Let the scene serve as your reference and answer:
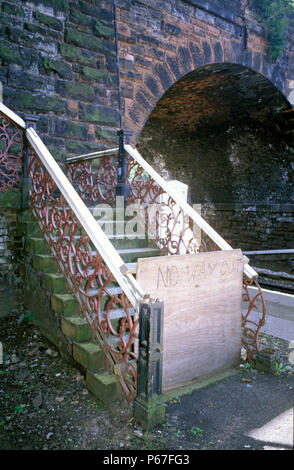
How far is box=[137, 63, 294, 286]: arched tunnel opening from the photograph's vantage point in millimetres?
8719

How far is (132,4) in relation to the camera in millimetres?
6051

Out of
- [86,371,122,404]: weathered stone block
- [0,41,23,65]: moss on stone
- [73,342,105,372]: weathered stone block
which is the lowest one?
[86,371,122,404]: weathered stone block

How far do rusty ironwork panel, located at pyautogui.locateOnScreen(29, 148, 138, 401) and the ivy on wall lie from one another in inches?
269

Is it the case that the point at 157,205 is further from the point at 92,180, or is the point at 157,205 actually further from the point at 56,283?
the point at 56,283

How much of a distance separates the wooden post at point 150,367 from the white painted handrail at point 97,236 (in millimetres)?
142


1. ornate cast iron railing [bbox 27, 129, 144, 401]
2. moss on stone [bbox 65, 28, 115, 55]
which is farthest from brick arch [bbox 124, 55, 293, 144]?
ornate cast iron railing [bbox 27, 129, 144, 401]

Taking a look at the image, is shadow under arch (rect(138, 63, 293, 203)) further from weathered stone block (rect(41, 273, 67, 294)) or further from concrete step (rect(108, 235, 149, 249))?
weathered stone block (rect(41, 273, 67, 294))

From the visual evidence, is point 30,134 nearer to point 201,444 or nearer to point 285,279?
point 201,444

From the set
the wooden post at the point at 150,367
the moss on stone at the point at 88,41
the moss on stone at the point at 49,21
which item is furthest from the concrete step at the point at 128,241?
the moss on stone at the point at 49,21

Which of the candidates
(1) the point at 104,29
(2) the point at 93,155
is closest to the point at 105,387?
(2) the point at 93,155

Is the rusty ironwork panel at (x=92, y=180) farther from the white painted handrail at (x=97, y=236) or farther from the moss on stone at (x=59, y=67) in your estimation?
the white painted handrail at (x=97, y=236)

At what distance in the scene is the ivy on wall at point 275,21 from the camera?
8.03m

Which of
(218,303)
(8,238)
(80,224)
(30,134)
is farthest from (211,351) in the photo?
(30,134)

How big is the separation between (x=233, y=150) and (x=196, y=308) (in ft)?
30.6
